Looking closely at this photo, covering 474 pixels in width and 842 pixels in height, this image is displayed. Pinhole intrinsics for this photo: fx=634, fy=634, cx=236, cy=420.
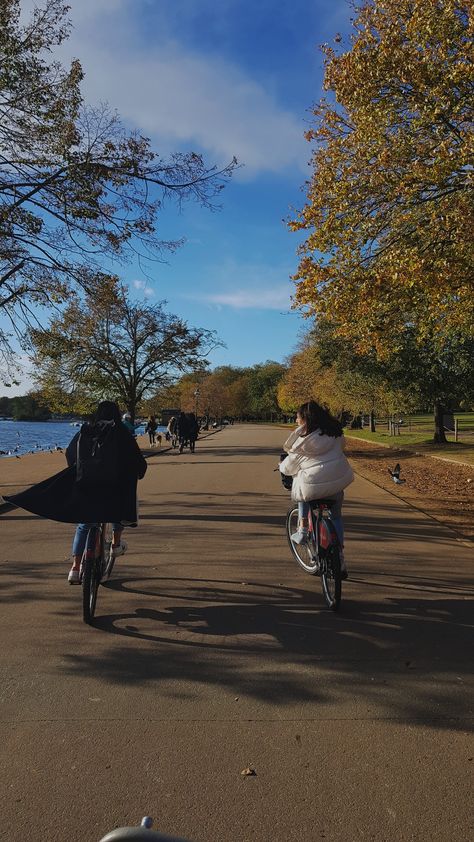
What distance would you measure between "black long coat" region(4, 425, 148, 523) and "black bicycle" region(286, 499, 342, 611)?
172 centimetres

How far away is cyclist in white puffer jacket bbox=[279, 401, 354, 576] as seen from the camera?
6039 mm

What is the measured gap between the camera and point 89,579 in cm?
515

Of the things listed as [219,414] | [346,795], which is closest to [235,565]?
[346,795]

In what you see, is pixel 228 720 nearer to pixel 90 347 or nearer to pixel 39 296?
pixel 39 296

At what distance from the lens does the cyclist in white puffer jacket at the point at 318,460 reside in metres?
6.04

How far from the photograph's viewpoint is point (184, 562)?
24.8 feet

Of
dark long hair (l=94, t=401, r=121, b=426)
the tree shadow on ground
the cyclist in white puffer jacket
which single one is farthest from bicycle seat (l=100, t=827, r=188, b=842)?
the cyclist in white puffer jacket

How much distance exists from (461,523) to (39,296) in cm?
886

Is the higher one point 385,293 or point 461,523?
point 385,293

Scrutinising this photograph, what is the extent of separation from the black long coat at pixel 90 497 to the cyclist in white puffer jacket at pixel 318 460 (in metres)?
1.54

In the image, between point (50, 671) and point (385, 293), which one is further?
point (385, 293)

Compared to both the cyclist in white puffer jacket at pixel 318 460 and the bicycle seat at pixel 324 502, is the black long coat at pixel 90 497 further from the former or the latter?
the bicycle seat at pixel 324 502

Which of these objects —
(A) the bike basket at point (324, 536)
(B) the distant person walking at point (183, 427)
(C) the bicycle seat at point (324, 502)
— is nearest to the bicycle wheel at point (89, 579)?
(A) the bike basket at point (324, 536)

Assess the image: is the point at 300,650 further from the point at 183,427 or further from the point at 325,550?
the point at 183,427
